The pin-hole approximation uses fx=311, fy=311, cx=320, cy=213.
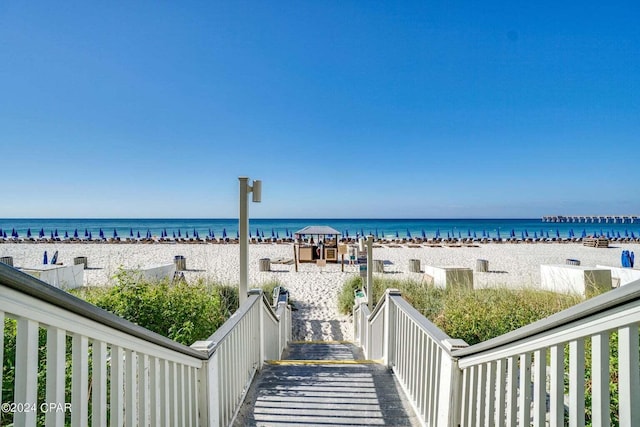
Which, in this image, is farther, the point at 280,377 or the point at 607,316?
the point at 280,377

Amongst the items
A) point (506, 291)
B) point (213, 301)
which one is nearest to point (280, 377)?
point (213, 301)

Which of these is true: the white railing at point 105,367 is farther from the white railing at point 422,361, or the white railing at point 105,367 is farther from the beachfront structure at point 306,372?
the white railing at point 422,361

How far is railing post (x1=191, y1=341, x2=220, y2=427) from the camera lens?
183cm

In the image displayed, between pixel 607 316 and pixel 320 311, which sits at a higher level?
pixel 607 316

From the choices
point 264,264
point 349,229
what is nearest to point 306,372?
point 264,264

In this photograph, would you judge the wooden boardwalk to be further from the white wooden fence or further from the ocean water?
the ocean water

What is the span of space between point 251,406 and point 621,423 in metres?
2.41

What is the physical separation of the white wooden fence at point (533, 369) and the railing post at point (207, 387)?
4.69 ft

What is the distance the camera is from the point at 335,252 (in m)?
14.3

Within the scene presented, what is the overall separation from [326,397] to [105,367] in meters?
2.04

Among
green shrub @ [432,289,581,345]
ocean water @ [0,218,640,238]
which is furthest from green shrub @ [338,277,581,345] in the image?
ocean water @ [0,218,640,238]

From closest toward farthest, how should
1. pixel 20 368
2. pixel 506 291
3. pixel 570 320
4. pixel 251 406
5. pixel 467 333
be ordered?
1. pixel 20 368
2. pixel 570 320
3. pixel 251 406
4. pixel 467 333
5. pixel 506 291

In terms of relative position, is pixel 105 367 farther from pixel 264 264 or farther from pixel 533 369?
pixel 264 264

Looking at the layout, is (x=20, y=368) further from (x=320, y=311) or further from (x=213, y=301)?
(x=320, y=311)
